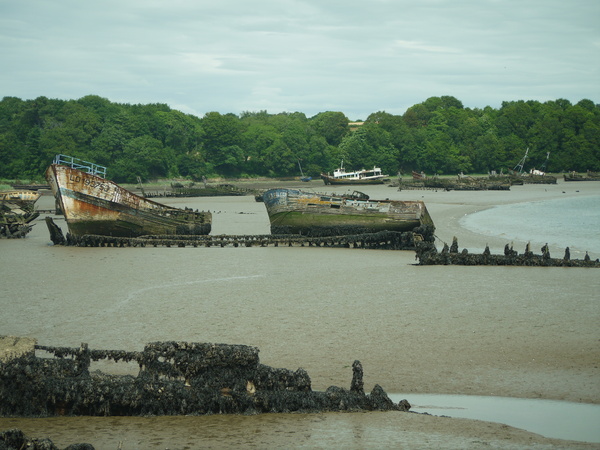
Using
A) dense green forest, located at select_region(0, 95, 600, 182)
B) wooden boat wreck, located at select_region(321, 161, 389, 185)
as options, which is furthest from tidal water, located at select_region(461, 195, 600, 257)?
dense green forest, located at select_region(0, 95, 600, 182)

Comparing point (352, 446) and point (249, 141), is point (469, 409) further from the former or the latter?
point (249, 141)

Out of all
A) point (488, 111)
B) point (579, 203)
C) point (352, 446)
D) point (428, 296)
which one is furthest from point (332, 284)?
point (488, 111)

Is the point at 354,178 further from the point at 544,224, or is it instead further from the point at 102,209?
the point at 102,209

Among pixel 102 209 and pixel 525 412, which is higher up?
pixel 102 209

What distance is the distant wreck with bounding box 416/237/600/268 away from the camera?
66.8 ft

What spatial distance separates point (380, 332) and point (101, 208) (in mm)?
19365

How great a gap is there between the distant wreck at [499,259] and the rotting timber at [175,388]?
506 inches

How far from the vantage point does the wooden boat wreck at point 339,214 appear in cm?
2803

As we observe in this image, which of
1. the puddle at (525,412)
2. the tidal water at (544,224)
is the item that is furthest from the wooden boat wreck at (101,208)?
the puddle at (525,412)

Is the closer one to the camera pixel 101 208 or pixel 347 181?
pixel 101 208

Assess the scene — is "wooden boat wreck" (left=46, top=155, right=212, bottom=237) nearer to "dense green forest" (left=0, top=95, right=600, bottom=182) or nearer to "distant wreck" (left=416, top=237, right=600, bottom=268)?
"distant wreck" (left=416, top=237, right=600, bottom=268)

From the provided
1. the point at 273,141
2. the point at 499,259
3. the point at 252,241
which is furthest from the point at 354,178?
the point at 499,259

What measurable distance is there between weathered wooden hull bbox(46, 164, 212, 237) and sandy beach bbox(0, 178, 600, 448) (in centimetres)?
678

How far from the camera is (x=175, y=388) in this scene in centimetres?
848
